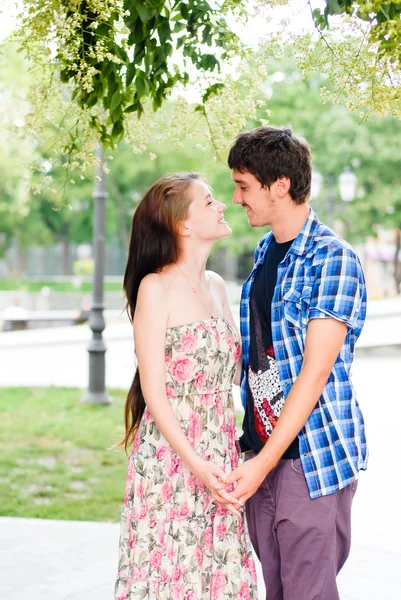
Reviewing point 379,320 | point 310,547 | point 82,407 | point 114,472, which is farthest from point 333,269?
point 379,320

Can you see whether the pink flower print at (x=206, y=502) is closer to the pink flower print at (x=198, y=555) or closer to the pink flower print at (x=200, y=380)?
the pink flower print at (x=198, y=555)

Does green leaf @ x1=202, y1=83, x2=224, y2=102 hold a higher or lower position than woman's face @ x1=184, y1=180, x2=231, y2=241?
higher

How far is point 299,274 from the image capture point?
2.78 metres

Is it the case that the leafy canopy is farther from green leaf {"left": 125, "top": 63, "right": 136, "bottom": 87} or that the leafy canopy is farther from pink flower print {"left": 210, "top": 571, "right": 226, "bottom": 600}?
pink flower print {"left": 210, "top": 571, "right": 226, "bottom": 600}

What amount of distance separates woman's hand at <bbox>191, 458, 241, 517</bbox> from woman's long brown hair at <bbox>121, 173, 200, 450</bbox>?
0.43 m

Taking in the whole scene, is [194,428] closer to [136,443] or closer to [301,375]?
[136,443]

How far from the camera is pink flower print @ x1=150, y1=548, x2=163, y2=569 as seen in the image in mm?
3068

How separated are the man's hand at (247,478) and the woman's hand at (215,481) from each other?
0.03m

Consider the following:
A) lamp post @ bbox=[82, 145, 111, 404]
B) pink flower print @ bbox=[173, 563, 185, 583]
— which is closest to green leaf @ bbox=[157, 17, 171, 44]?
pink flower print @ bbox=[173, 563, 185, 583]

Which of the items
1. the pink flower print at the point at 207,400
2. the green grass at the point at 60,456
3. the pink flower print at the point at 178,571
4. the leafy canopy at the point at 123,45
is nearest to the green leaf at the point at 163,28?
the leafy canopy at the point at 123,45

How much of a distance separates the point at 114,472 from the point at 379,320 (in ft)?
47.0

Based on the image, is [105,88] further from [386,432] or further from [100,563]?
[386,432]

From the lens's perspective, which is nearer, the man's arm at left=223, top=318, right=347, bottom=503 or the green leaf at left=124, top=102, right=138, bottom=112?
the man's arm at left=223, top=318, right=347, bottom=503

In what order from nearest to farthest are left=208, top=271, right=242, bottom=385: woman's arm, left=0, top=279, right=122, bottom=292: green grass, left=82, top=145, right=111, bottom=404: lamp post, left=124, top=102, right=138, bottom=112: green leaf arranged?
left=208, top=271, right=242, bottom=385: woman's arm < left=124, top=102, right=138, bottom=112: green leaf < left=82, top=145, right=111, bottom=404: lamp post < left=0, top=279, right=122, bottom=292: green grass
